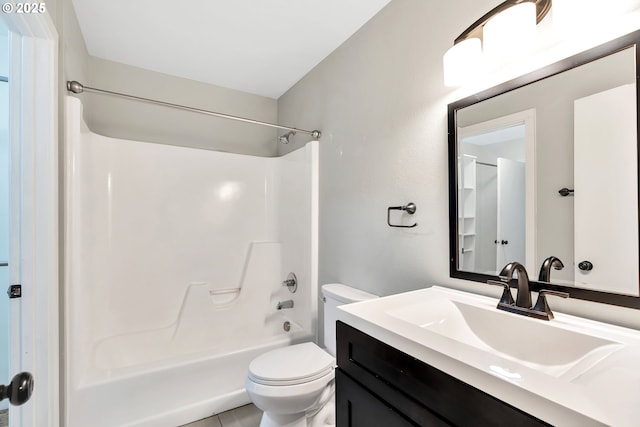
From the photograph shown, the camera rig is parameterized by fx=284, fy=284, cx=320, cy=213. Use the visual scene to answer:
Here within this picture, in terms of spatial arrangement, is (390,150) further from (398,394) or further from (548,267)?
(398,394)

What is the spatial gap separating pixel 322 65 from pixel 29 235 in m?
1.94

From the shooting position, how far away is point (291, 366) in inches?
56.6

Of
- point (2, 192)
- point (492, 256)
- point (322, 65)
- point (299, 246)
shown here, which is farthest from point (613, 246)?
point (2, 192)

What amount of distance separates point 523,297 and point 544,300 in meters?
0.05

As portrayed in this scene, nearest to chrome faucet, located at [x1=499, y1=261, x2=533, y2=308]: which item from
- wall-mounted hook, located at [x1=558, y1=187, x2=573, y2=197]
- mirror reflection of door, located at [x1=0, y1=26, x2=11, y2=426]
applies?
wall-mounted hook, located at [x1=558, y1=187, x2=573, y2=197]

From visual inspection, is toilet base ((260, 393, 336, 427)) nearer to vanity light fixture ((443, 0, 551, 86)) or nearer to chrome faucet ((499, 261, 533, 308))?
chrome faucet ((499, 261, 533, 308))

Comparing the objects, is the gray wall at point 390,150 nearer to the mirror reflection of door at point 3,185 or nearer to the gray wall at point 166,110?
the gray wall at point 166,110

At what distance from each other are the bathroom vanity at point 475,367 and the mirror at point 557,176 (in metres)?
0.16

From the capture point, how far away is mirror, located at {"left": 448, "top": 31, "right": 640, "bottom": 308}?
0.81 meters

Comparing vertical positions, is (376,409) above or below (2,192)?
below

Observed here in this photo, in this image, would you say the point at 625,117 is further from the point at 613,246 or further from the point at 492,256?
the point at 492,256

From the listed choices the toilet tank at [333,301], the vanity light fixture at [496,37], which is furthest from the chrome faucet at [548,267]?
the toilet tank at [333,301]

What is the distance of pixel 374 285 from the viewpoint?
1.64 m

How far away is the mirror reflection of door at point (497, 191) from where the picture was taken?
1040mm
